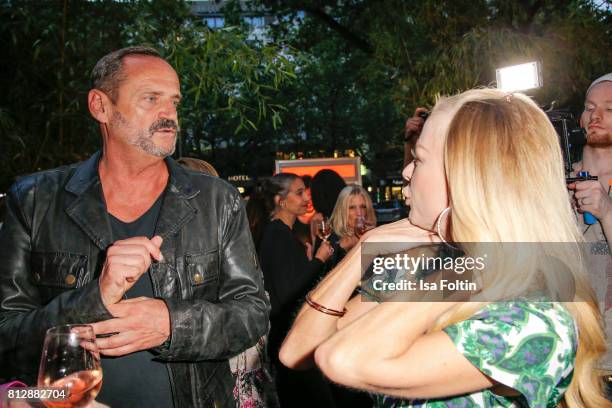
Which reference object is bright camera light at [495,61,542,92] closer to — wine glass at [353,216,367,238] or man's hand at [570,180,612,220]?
man's hand at [570,180,612,220]

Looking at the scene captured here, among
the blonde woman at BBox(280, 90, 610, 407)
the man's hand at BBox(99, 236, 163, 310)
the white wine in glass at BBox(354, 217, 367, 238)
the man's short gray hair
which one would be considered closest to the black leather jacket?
the man's hand at BBox(99, 236, 163, 310)

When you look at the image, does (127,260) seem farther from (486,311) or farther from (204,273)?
(486,311)

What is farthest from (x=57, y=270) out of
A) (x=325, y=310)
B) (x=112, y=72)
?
(x=325, y=310)

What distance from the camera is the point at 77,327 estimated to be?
142 centimetres

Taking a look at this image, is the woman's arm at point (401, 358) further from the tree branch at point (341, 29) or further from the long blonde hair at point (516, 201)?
the tree branch at point (341, 29)

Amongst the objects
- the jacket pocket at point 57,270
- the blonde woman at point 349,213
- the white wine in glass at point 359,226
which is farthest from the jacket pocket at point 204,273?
the blonde woman at point 349,213

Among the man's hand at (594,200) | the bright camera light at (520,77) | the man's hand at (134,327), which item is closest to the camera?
the man's hand at (134,327)

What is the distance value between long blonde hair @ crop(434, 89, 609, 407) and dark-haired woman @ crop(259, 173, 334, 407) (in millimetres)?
3215

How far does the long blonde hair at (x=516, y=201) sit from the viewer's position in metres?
1.45

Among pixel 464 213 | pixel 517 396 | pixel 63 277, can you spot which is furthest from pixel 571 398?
pixel 63 277

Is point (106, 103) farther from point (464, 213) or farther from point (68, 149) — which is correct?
point (68, 149)

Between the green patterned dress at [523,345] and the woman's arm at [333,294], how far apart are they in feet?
1.18

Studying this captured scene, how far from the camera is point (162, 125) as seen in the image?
2432 millimetres

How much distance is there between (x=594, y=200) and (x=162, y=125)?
7.01ft
